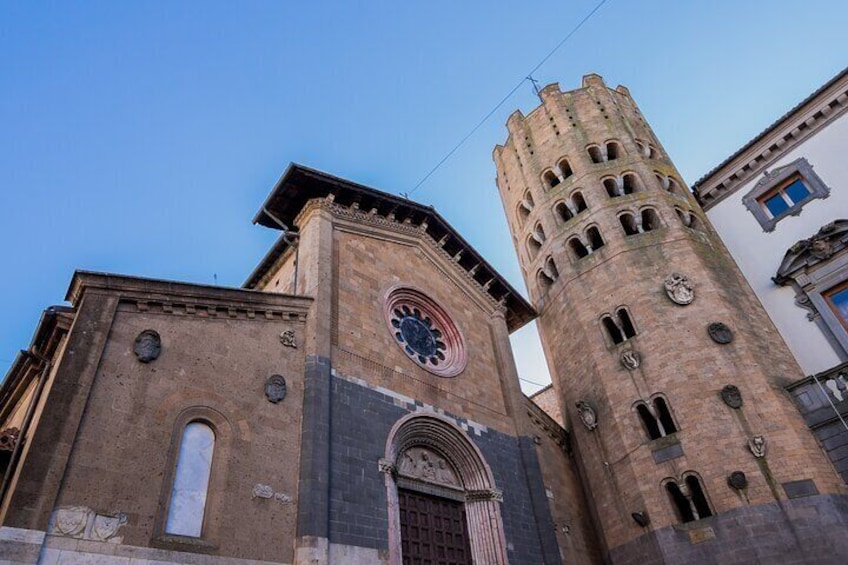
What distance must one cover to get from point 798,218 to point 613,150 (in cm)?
727

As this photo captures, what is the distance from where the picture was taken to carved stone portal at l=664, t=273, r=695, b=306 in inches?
695

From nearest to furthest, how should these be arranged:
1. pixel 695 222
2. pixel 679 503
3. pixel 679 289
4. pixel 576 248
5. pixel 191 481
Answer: pixel 191 481 → pixel 679 503 → pixel 679 289 → pixel 695 222 → pixel 576 248

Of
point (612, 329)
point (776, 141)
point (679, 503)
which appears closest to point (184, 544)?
point (679, 503)

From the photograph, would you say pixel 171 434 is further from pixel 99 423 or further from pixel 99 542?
pixel 99 542

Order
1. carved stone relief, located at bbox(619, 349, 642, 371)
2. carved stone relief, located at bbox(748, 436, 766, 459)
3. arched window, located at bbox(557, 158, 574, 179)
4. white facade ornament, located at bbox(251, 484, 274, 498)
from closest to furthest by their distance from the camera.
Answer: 1. white facade ornament, located at bbox(251, 484, 274, 498)
2. carved stone relief, located at bbox(748, 436, 766, 459)
3. carved stone relief, located at bbox(619, 349, 642, 371)
4. arched window, located at bbox(557, 158, 574, 179)

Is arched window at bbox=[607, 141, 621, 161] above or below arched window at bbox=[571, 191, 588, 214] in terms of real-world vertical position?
above

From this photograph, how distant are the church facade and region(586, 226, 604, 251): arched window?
6cm

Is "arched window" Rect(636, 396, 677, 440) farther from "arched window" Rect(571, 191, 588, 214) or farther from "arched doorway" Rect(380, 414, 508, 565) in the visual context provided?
"arched window" Rect(571, 191, 588, 214)

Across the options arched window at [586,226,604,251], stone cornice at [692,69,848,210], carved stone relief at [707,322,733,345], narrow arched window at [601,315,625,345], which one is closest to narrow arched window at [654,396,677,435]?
carved stone relief at [707,322,733,345]

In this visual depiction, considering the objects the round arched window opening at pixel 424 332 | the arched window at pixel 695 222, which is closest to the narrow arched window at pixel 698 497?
the round arched window opening at pixel 424 332

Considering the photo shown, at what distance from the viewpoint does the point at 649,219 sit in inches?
813

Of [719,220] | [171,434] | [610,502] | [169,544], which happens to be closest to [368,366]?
[171,434]

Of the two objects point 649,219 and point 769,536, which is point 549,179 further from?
point 769,536

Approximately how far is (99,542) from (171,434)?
1.90 metres
